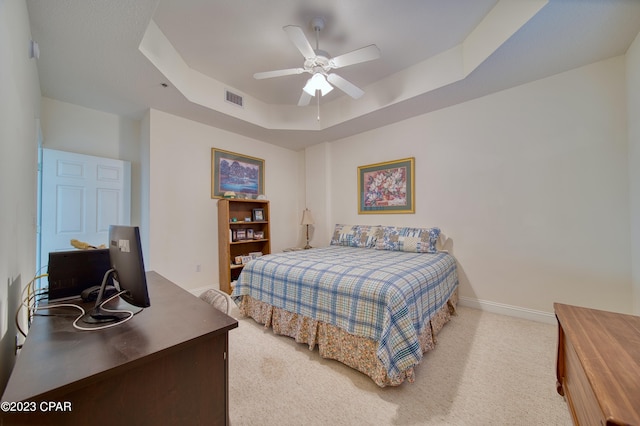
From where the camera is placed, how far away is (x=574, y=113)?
7.91ft

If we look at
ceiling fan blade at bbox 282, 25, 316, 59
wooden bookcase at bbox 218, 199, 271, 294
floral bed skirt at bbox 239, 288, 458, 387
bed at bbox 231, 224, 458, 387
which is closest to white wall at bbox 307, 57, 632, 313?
bed at bbox 231, 224, 458, 387

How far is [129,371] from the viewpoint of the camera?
30.2 inches

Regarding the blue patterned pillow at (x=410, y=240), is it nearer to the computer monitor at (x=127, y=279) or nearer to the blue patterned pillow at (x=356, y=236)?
the blue patterned pillow at (x=356, y=236)

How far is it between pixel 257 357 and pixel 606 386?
1.98 metres

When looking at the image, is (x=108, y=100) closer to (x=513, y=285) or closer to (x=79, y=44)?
(x=79, y=44)

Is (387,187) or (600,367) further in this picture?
(387,187)

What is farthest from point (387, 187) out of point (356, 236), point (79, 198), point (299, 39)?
point (79, 198)

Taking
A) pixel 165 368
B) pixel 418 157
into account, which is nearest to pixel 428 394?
pixel 165 368

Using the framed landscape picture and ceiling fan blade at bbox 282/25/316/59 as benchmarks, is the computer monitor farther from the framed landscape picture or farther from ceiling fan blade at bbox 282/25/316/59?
the framed landscape picture

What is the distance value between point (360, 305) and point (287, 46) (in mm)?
2633

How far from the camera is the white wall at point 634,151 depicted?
6.48ft

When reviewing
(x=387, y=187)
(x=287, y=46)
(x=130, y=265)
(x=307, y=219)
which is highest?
(x=287, y=46)

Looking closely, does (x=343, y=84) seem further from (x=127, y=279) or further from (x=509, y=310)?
(x=509, y=310)

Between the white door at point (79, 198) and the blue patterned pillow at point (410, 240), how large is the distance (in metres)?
3.61
